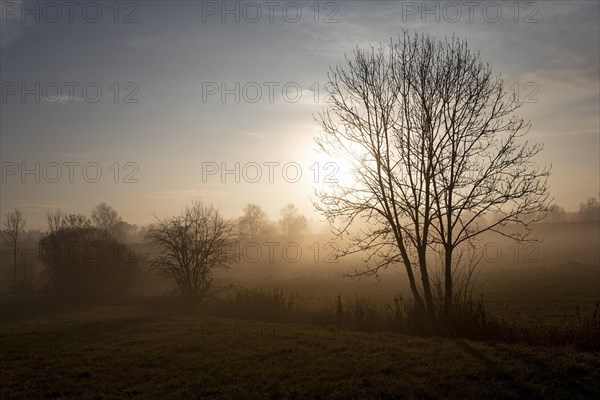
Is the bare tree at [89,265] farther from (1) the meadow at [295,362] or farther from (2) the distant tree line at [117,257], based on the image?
(1) the meadow at [295,362]

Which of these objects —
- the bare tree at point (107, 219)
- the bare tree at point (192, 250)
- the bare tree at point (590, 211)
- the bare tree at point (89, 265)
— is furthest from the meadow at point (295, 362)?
the bare tree at point (590, 211)

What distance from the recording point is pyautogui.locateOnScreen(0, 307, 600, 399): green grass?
9078 mm

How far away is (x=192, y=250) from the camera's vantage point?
33719mm

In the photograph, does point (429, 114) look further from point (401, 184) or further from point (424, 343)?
point (424, 343)

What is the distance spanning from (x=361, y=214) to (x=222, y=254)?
19568 millimetres

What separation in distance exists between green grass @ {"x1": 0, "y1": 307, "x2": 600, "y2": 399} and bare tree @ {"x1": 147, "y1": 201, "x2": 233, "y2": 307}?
1659 centimetres

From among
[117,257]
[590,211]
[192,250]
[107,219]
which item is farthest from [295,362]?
[590,211]

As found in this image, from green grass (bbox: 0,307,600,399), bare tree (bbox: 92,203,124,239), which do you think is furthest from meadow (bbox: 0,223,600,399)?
bare tree (bbox: 92,203,124,239)

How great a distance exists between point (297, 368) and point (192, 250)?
2397cm

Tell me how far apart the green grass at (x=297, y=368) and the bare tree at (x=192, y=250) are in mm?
16595

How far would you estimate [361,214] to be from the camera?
18.0 m

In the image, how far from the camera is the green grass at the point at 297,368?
357 inches

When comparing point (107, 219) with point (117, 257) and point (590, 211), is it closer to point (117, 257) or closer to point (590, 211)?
point (117, 257)

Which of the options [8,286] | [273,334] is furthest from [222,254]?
[8,286]
